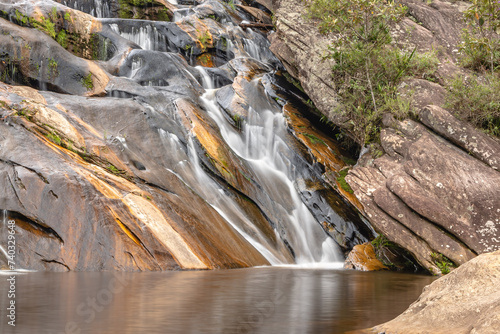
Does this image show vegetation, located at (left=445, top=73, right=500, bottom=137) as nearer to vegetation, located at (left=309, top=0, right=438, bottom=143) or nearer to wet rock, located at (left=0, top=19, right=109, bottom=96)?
vegetation, located at (left=309, top=0, right=438, bottom=143)

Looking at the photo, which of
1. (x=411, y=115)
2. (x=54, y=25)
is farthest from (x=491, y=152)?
(x=54, y=25)

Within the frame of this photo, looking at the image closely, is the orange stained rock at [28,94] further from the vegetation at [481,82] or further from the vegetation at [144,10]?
the vegetation at [144,10]

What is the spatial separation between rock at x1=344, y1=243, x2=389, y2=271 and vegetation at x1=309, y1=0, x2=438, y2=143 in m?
3.83

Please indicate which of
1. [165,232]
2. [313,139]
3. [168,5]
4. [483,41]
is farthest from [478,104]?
[168,5]

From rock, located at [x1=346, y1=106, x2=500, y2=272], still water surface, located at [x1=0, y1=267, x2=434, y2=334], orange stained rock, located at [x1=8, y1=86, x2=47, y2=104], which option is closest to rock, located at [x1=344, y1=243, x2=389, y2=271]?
rock, located at [x1=346, y1=106, x2=500, y2=272]

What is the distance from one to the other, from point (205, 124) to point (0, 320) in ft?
35.3

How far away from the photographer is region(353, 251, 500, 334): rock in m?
4.12

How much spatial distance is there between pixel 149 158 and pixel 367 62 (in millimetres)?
8318

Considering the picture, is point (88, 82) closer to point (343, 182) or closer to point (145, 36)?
point (145, 36)

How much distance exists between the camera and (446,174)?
11914 mm

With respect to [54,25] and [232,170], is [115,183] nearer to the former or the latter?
[232,170]

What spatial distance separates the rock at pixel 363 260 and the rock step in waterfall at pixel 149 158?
795 mm

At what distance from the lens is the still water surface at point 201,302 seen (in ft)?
17.9

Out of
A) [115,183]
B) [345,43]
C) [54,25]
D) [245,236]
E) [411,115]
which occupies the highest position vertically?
[345,43]
